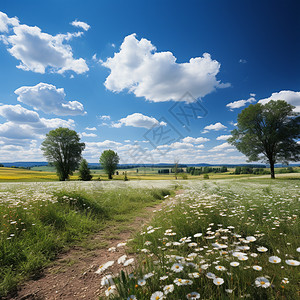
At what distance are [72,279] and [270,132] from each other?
104 ft

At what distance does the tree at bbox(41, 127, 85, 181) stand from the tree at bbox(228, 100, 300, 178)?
36993 millimetres

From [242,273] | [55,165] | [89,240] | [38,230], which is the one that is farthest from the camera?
[55,165]

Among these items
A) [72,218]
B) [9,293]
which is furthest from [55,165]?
[9,293]

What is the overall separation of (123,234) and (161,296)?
13.7ft

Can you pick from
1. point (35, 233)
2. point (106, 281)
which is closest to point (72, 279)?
point (106, 281)

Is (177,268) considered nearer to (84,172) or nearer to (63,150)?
(63,150)

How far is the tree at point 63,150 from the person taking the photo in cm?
3775

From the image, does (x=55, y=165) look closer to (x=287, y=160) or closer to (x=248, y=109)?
(x=248, y=109)

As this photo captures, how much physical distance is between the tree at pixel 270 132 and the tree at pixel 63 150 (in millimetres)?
36993

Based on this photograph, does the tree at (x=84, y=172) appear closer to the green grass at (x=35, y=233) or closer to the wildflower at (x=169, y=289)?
the green grass at (x=35, y=233)

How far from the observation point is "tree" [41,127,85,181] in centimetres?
3775

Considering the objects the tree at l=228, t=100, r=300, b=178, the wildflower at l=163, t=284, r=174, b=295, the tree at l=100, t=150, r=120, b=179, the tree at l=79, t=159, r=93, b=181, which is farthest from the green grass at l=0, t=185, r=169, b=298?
the tree at l=100, t=150, r=120, b=179

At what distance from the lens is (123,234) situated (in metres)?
5.45

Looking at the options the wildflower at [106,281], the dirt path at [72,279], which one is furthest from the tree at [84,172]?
the wildflower at [106,281]
